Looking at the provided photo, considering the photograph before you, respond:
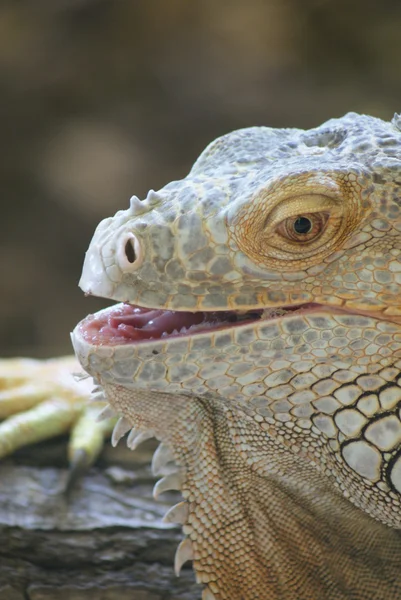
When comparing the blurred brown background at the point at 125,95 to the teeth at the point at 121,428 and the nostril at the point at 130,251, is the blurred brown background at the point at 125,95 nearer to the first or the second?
the teeth at the point at 121,428

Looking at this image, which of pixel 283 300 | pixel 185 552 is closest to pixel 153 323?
pixel 283 300

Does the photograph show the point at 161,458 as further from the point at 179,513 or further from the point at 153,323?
the point at 153,323

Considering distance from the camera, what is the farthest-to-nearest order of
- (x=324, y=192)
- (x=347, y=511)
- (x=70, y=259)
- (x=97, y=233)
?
(x=70, y=259) < (x=347, y=511) < (x=97, y=233) < (x=324, y=192)

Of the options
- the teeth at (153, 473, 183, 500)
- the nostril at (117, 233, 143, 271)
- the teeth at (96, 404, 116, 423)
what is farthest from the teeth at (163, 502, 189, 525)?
the nostril at (117, 233, 143, 271)

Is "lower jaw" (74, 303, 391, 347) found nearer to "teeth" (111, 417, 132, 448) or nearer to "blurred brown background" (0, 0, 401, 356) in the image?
"teeth" (111, 417, 132, 448)

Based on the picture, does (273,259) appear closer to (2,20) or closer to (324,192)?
(324,192)

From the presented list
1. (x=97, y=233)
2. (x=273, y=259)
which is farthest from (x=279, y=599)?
(x=97, y=233)
